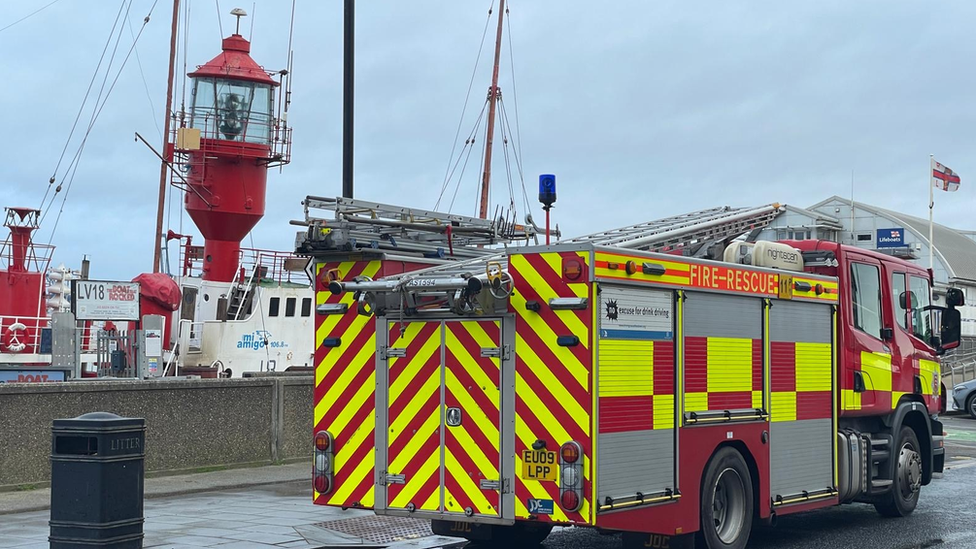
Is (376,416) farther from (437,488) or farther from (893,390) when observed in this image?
(893,390)

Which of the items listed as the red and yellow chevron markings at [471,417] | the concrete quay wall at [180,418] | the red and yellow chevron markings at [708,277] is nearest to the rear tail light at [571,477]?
the red and yellow chevron markings at [471,417]

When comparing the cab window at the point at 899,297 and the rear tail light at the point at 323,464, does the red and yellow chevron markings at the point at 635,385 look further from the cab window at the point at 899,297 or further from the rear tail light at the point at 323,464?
the cab window at the point at 899,297

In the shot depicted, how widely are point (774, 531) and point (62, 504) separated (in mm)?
7178

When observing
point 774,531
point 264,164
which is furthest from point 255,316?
point 774,531

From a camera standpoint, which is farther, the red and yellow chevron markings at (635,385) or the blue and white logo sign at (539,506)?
the red and yellow chevron markings at (635,385)

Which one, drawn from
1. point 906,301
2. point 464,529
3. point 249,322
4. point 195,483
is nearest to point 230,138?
point 249,322

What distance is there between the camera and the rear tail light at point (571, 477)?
8.40 meters

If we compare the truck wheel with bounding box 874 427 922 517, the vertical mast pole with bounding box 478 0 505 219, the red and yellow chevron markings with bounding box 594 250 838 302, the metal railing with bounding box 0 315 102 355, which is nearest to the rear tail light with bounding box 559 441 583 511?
the red and yellow chevron markings with bounding box 594 250 838 302

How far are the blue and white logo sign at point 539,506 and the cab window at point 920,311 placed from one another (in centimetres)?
667

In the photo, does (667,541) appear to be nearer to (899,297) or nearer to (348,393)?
(348,393)

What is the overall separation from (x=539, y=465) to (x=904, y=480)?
19.7 ft

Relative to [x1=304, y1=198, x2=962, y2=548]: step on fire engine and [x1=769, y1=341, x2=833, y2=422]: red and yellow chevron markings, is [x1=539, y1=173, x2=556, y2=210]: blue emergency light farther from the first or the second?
[x1=769, y1=341, x2=833, y2=422]: red and yellow chevron markings

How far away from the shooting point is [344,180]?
14.9 metres

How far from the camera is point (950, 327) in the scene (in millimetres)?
13805
